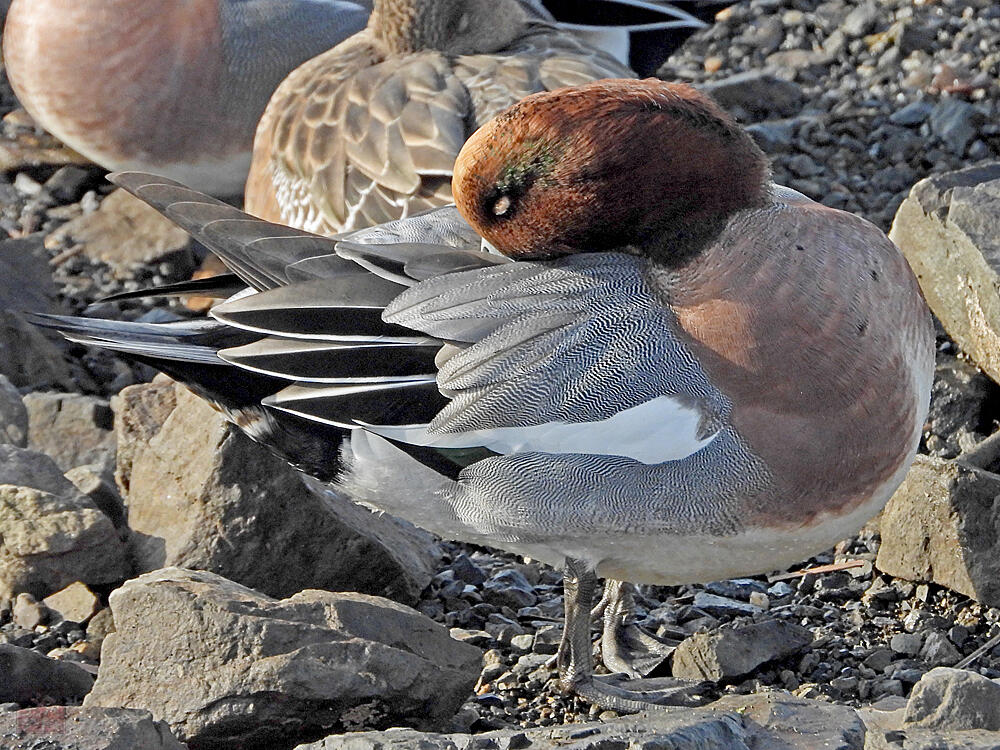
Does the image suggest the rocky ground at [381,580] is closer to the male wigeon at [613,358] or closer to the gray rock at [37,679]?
the gray rock at [37,679]

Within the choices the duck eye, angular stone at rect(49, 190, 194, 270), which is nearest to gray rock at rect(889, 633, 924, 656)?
the duck eye

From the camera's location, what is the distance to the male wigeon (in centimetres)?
278

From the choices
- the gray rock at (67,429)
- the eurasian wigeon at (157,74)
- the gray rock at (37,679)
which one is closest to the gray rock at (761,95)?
the eurasian wigeon at (157,74)

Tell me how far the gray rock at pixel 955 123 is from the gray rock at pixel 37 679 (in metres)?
3.75

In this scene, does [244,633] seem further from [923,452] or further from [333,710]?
[923,452]

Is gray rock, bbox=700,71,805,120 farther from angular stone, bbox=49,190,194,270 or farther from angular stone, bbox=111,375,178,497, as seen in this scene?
angular stone, bbox=111,375,178,497

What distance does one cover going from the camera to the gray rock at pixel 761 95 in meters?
5.97

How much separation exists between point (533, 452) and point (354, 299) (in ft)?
1.57

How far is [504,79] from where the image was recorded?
14.1 feet

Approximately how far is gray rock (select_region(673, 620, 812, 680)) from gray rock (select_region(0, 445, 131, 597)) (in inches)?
50.7

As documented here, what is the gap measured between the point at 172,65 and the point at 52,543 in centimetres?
257

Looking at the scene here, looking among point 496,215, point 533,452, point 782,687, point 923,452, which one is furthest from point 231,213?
point 923,452

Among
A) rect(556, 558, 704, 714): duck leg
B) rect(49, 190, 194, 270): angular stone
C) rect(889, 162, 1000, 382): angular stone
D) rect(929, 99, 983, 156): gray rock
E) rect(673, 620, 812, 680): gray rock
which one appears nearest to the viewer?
rect(556, 558, 704, 714): duck leg

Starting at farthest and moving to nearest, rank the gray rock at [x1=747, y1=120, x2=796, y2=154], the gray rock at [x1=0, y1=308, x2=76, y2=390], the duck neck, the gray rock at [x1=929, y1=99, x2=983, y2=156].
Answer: the gray rock at [x1=747, y1=120, x2=796, y2=154], the gray rock at [x1=929, y1=99, x2=983, y2=156], the duck neck, the gray rock at [x1=0, y1=308, x2=76, y2=390]
